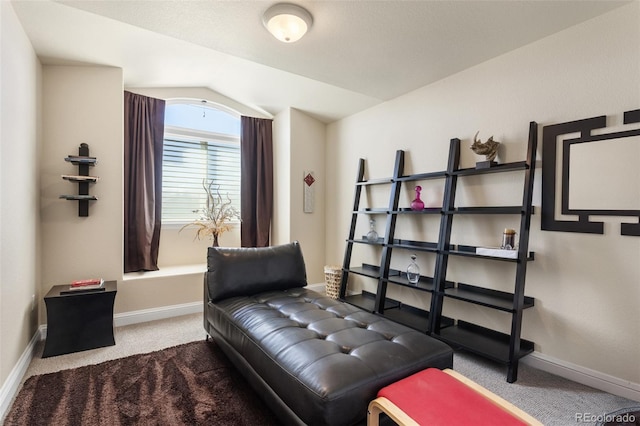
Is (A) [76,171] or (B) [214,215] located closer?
(A) [76,171]

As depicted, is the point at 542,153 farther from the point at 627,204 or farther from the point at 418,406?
the point at 418,406

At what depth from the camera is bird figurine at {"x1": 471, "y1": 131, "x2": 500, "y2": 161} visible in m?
2.50

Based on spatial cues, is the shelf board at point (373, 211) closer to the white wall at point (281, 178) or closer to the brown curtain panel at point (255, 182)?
the white wall at point (281, 178)

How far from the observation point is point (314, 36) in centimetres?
234

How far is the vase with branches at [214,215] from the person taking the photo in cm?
391

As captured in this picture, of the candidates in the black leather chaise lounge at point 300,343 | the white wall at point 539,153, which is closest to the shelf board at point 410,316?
the white wall at point 539,153

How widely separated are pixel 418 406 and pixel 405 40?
2384 mm

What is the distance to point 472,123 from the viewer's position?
9.16 feet

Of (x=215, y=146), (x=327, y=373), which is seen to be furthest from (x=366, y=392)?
(x=215, y=146)

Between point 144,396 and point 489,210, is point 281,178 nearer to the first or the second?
point 489,210

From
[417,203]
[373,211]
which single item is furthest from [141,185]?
[417,203]

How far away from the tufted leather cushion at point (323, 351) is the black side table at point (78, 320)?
3.54ft

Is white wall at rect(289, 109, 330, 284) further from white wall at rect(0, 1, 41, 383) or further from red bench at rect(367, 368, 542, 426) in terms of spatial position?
red bench at rect(367, 368, 542, 426)

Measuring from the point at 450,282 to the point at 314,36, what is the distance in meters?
2.40
